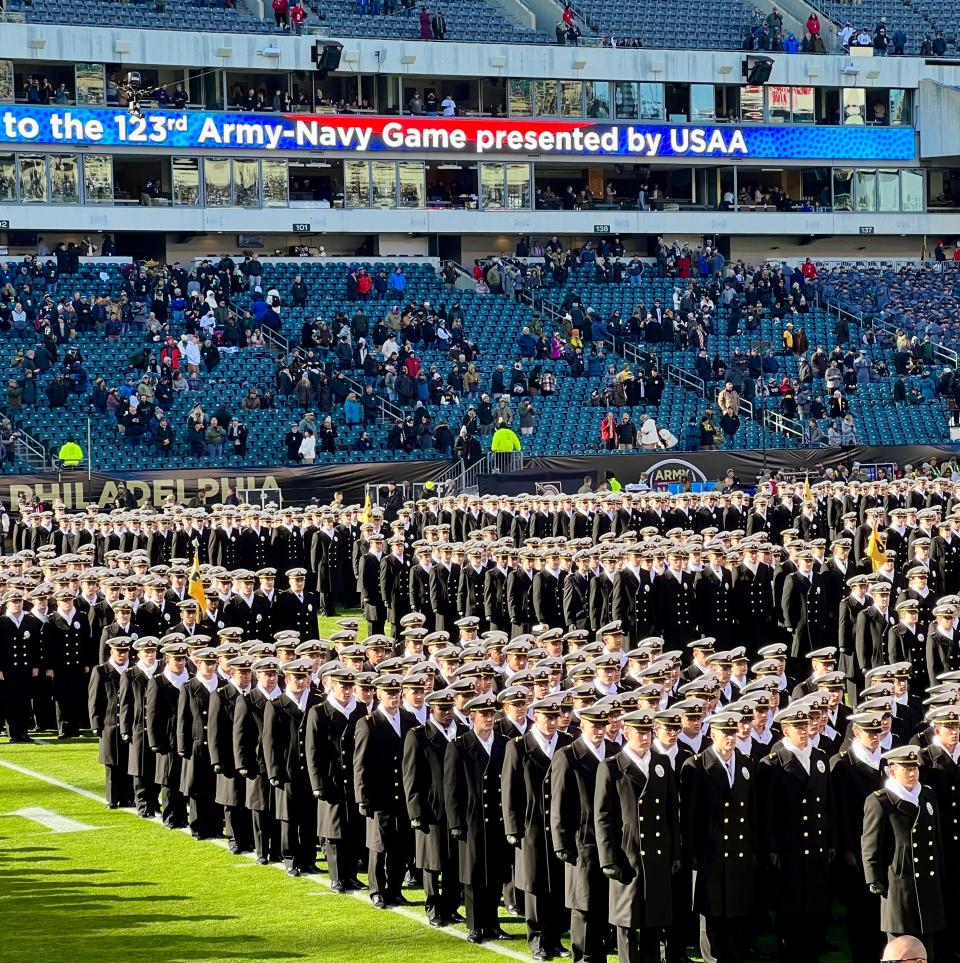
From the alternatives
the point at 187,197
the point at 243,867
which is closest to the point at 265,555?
the point at 243,867

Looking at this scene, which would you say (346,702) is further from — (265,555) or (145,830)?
(265,555)

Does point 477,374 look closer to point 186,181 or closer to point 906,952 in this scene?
point 186,181

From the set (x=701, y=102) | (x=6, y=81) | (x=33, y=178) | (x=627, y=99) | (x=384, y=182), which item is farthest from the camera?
(x=701, y=102)

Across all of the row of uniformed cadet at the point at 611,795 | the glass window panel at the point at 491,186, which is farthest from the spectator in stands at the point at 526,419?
the row of uniformed cadet at the point at 611,795

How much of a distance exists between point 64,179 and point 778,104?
62.6ft

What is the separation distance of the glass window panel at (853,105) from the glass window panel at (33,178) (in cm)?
2134

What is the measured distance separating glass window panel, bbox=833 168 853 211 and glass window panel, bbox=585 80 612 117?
23.1 feet

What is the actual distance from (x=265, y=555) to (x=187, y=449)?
1055 cm

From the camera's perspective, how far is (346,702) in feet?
45.1

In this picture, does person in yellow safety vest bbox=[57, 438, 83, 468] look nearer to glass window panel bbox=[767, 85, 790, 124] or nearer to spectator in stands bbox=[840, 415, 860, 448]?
spectator in stands bbox=[840, 415, 860, 448]

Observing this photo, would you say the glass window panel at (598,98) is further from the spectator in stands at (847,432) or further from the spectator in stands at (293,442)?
the spectator in stands at (293,442)

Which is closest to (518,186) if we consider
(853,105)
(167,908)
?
(853,105)

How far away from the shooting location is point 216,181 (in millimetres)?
48594

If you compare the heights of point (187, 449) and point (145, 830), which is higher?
point (187, 449)
